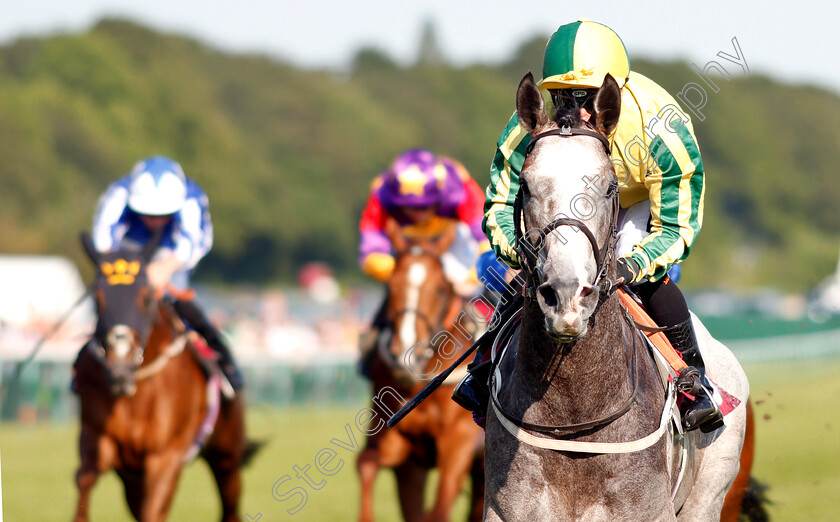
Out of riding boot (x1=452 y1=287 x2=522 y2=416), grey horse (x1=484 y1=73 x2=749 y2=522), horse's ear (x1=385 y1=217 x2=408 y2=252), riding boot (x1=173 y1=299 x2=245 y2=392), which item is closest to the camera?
grey horse (x1=484 y1=73 x2=749 y2=522)

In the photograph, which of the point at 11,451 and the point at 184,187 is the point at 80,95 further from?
the point at 184,187

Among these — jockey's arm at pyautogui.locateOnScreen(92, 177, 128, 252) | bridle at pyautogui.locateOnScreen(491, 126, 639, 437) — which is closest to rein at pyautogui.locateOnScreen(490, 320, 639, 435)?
bridle at pyautogui.locateOnScreen(491, 126, 639, 437)

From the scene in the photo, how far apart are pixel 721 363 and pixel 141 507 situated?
3742 millimetres

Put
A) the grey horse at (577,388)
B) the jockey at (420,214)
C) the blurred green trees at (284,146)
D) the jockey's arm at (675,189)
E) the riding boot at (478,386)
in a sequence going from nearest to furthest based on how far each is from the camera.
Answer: the grey horse at (577,388), the jockey's arm at (675,189), the riding boot at (478,386), the jockey at (420,214), the blurred green trees at (284,146)

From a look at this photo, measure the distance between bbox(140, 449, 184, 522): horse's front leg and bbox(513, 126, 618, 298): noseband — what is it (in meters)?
3.64

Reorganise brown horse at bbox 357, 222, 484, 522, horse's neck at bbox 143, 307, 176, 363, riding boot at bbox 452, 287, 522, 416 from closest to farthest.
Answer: riding boot at bbox 452, 287, 522, 416, brown horse at bbox 357, 222, 484, 522, horse's neck at bbox 143, 307, 176, 363

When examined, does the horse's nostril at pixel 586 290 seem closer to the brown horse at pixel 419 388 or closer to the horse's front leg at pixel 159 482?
the brown horse at pixel 419 388

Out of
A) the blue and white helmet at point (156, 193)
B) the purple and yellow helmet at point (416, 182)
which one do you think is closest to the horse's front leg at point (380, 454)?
the purple and yellow helmet at point (416, 182)

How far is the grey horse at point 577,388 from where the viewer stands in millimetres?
3266

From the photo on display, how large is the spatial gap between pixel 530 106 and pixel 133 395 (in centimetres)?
391

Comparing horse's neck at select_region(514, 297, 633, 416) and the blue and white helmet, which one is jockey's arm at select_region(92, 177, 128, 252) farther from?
horse's neck at select_region(514, 297, 633, 416)

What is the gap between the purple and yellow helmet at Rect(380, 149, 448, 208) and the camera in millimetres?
7383

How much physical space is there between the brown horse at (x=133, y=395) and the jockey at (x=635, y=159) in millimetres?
2959

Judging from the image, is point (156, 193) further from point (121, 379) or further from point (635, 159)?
point (635, 159)
